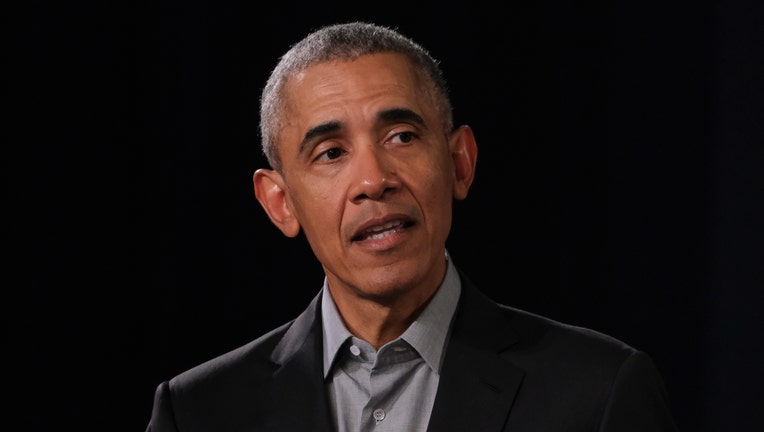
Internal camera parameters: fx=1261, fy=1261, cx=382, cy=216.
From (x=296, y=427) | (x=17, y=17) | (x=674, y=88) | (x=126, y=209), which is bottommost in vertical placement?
(x=296, y=427)

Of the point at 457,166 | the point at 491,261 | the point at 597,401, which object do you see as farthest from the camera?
the point at 491,261

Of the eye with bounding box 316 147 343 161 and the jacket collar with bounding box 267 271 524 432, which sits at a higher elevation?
the eye with bounding box 316 147 343 161

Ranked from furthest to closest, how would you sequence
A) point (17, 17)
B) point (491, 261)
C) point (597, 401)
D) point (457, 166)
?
point (491, 261) → point (17, 17) → point (457, 166) → point (597, 401)

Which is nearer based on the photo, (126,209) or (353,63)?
(353,63)

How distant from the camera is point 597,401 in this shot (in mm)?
2154

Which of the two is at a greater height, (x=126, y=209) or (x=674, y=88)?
(x=674, y=88)

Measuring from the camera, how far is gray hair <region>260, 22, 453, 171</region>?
2.30 metres

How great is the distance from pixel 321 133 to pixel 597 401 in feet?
2.21

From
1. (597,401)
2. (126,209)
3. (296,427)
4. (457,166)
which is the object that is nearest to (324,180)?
(457,166)

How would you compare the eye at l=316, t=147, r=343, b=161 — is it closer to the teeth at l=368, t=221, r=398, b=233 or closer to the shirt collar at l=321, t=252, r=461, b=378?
the teeth at l=368, t=221, r=398, b=233

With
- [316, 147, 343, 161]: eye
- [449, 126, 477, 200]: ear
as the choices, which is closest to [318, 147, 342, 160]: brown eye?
[316, 147, 343, 161]: eye

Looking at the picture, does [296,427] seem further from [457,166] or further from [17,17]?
[17,17]

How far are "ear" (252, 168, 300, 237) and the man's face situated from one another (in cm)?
11

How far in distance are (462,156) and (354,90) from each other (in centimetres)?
29
